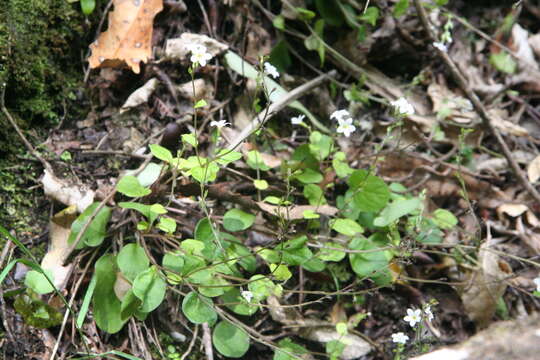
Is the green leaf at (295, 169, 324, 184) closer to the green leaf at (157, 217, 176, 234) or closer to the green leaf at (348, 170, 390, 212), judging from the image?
the green leaf at (348, 170, 390, 212)

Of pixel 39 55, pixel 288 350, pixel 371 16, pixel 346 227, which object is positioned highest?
pixel 371 16

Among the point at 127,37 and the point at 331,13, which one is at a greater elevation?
the point at 331,13

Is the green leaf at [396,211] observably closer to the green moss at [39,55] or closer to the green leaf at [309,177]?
the green leaf at [309,177]

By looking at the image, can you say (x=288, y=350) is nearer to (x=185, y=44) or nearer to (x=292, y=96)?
(x=292, y=96)

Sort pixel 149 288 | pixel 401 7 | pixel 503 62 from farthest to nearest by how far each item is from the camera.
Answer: pixel 503 62, pixel 401 7, pixel 149 288

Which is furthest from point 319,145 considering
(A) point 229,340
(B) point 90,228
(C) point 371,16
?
(B) point 90,228

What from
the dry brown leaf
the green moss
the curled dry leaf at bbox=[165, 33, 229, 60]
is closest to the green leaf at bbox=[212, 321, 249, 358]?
the dry brown leaf
